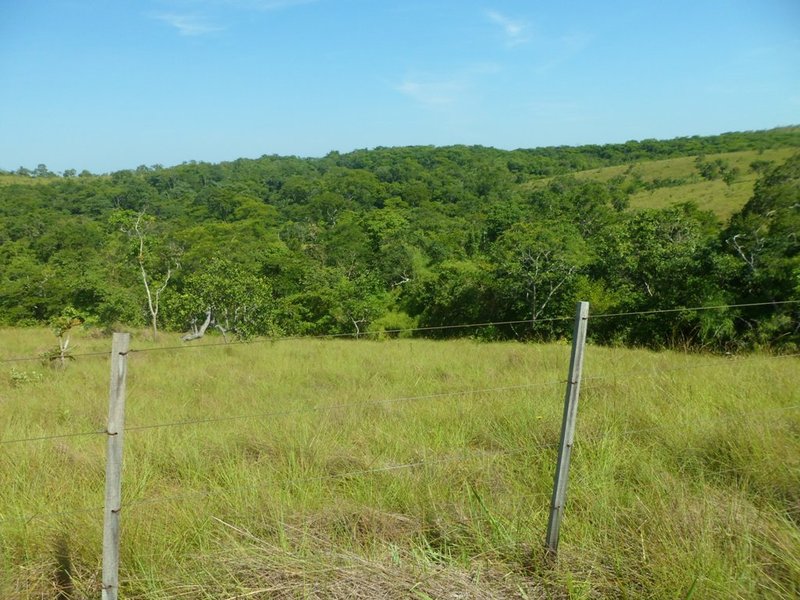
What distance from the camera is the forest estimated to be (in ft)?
51.4

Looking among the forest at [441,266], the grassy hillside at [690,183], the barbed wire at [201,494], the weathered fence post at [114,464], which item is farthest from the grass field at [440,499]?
the grassy hillside at [690,183]

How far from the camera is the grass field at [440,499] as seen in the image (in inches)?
98.4

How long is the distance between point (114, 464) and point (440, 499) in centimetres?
165

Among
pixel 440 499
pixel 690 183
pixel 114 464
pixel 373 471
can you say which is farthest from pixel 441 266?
pixel 690 183

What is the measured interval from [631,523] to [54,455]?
3960 mm

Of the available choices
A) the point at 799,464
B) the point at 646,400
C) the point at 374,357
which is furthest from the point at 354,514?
the point at 374,357

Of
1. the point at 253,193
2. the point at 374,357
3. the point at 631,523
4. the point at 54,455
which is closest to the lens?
the point at 631,523

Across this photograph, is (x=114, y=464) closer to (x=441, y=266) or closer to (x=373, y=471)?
(x=373, y=471)

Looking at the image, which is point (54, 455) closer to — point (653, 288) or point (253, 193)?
point (653, 288)

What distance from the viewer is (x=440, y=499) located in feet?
10.3

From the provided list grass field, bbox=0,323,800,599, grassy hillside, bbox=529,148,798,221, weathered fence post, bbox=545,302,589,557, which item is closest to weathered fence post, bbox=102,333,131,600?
grass field, bbox=0,323,800,599

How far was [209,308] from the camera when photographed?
2055cm

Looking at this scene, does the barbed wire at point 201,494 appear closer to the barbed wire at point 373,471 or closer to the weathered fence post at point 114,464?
the barbed wire at point 373,471

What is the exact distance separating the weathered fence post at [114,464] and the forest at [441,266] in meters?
2.09
